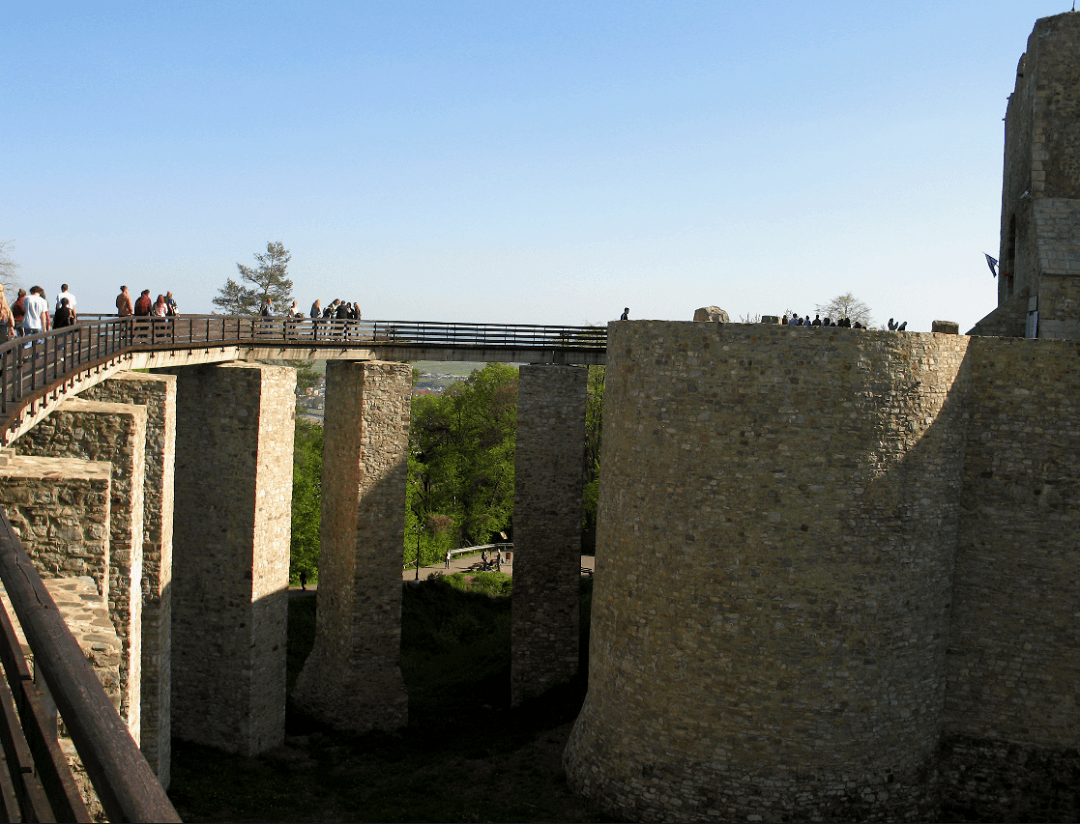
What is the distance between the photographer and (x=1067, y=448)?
12.7 metres

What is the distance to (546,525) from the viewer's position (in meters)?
19.0

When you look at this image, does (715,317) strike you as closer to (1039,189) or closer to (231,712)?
(1039,189)

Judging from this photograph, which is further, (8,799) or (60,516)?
(60,516)

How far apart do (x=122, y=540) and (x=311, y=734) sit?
773 cm

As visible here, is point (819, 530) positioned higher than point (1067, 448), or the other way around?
point (1067, 448)

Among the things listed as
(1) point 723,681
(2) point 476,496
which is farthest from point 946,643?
(2) point 476,496

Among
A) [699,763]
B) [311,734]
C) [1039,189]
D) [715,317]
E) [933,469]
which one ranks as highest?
[1039,189]

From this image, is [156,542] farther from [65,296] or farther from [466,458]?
[466,458]

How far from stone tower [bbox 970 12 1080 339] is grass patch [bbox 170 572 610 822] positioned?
10.3m

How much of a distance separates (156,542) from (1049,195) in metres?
15.4

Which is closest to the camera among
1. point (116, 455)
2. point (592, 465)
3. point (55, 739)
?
point (55, 739)

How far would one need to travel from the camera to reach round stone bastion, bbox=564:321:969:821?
12.2 m

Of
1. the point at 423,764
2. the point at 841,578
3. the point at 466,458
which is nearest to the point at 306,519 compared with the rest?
the point at 466,458

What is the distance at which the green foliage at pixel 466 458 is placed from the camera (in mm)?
34281
